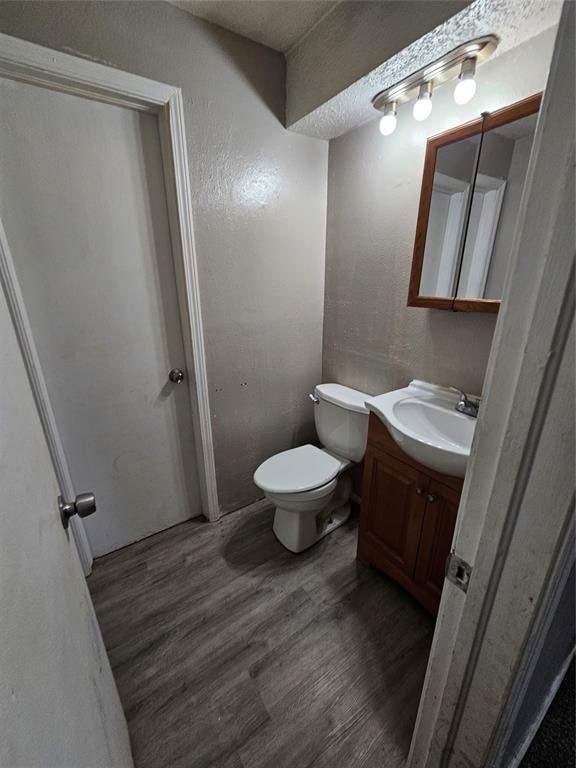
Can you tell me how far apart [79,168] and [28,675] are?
1.54 meters

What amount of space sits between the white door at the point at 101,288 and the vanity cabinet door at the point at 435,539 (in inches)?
48.5

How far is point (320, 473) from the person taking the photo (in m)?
1.62

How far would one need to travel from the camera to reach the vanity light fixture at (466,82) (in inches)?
41.9

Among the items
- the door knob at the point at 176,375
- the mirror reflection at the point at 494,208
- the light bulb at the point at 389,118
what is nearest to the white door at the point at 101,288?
the door knob at the point at 176,375

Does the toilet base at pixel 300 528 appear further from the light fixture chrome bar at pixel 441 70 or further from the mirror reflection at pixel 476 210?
the light fixture chrome bar at pixel 441 70

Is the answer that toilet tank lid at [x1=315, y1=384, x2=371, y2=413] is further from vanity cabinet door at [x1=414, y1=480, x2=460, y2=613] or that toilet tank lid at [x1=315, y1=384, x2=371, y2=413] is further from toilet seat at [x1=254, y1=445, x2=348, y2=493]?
vanity cabinet door at [x1=414, y1=480, x2=460, y2=613]

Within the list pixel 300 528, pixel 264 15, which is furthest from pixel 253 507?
pixel 264 15

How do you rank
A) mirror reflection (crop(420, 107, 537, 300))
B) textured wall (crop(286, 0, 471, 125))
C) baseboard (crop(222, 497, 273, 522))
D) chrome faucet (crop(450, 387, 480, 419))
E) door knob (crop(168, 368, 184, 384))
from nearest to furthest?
textured wall (crop(286, 0, 471, 125)) → mirror reflection (crop(420, 107, 537, 300)) → chrome faucet (crop(450, 387, 480, 419)) → door knob (crop(168, 368, 184, 384)) → baseboard (crop(222, 497, 273, 522))

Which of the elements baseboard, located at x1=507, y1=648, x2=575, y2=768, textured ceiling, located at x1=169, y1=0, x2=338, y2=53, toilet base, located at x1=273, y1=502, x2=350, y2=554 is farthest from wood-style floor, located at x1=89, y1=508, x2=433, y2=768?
textured ceiling, located at x1=169, y1=0, x2=338, y2=53

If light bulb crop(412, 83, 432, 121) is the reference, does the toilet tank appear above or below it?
below

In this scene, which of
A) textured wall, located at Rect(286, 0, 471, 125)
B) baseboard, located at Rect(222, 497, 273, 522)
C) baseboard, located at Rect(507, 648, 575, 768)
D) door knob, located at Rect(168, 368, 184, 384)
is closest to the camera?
baseboard, located at Rect(507, 648, 575, 768)

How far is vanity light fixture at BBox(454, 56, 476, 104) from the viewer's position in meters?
1.07

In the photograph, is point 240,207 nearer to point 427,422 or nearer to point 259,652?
point 427,422

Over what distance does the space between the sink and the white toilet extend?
26 cm
